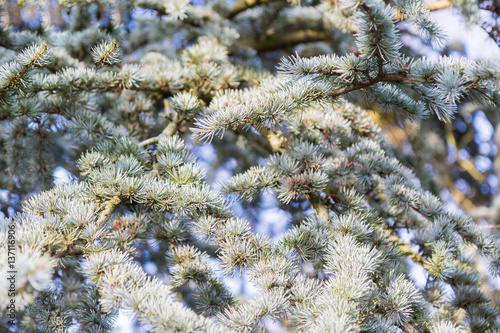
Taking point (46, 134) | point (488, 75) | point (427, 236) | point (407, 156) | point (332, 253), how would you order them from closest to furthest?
point (488, 75), point (332, 253), point (427, 236), point (46, 134), point (407, 156)

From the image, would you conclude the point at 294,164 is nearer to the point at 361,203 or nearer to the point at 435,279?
the point at 361,203

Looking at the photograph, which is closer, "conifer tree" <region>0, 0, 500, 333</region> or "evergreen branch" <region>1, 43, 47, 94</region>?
"conifer tree" <region>0, 0, 500, 333</region>

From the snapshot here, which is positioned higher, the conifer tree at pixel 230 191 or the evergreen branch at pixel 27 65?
the evergreen branch at pixel 27 65

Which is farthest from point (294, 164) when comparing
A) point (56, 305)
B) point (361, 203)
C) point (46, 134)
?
point (46, 134)

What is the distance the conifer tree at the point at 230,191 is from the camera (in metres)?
0.59

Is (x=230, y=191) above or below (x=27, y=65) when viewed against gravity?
below

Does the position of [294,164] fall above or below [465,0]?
below

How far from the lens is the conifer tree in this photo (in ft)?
1.93

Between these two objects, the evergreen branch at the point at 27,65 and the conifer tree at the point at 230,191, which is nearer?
the conifer tree at the point at 230,191

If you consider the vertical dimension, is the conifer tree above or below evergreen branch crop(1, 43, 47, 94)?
below

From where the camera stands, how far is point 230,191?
2.65 feet

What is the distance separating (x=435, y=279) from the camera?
862 mm

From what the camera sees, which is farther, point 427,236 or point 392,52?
point 427,236

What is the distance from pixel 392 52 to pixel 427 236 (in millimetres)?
440
